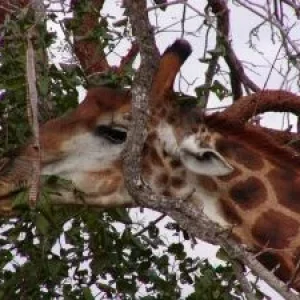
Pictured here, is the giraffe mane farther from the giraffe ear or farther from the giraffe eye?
the giraffe eye

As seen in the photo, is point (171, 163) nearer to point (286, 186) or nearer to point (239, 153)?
point (239, 153)

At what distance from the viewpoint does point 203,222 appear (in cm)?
310

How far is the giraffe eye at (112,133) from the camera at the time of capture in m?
3.88

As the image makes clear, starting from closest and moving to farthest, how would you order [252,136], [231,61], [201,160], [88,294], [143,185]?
[143,185], [201,160], [252,136], [88,294], [231,61]

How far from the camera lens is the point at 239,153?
398 cm

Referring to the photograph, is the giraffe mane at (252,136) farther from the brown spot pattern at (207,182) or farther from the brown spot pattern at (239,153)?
the brown spot pattern at (207,182)

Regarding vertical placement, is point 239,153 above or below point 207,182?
above

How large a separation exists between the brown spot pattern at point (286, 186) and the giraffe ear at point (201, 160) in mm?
376

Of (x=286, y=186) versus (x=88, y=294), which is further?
(x=88, y=294)

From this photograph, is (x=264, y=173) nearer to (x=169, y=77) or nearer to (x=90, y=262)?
(x=169, y=77)

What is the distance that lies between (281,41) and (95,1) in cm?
147

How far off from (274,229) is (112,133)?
2.22 feet

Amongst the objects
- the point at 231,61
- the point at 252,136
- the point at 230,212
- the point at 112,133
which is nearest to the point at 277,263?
the point at 230,212

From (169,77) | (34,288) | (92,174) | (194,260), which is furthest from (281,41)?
(34,288)
